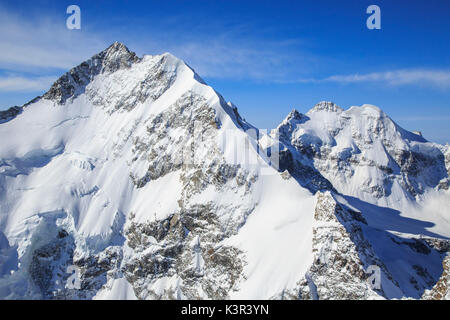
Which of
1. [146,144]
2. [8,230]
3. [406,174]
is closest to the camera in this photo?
[8,230]

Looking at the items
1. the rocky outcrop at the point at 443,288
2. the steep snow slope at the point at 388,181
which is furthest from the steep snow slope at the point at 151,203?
the steep snow slope at the point at 388,181

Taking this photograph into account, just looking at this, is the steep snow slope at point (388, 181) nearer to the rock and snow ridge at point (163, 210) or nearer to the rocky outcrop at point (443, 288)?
the rock and snow ridge at point (163, 210)

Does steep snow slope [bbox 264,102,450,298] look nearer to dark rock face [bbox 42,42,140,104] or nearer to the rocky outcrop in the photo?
dark rock face [bbox 42,42,140,104]

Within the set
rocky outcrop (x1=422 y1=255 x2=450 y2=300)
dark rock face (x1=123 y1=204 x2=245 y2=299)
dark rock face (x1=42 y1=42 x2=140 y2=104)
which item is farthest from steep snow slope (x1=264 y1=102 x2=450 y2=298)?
rocky outcrop (x1=422 y1=255 x2=450 y2=300)

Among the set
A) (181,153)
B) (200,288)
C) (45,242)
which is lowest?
(200,288)
